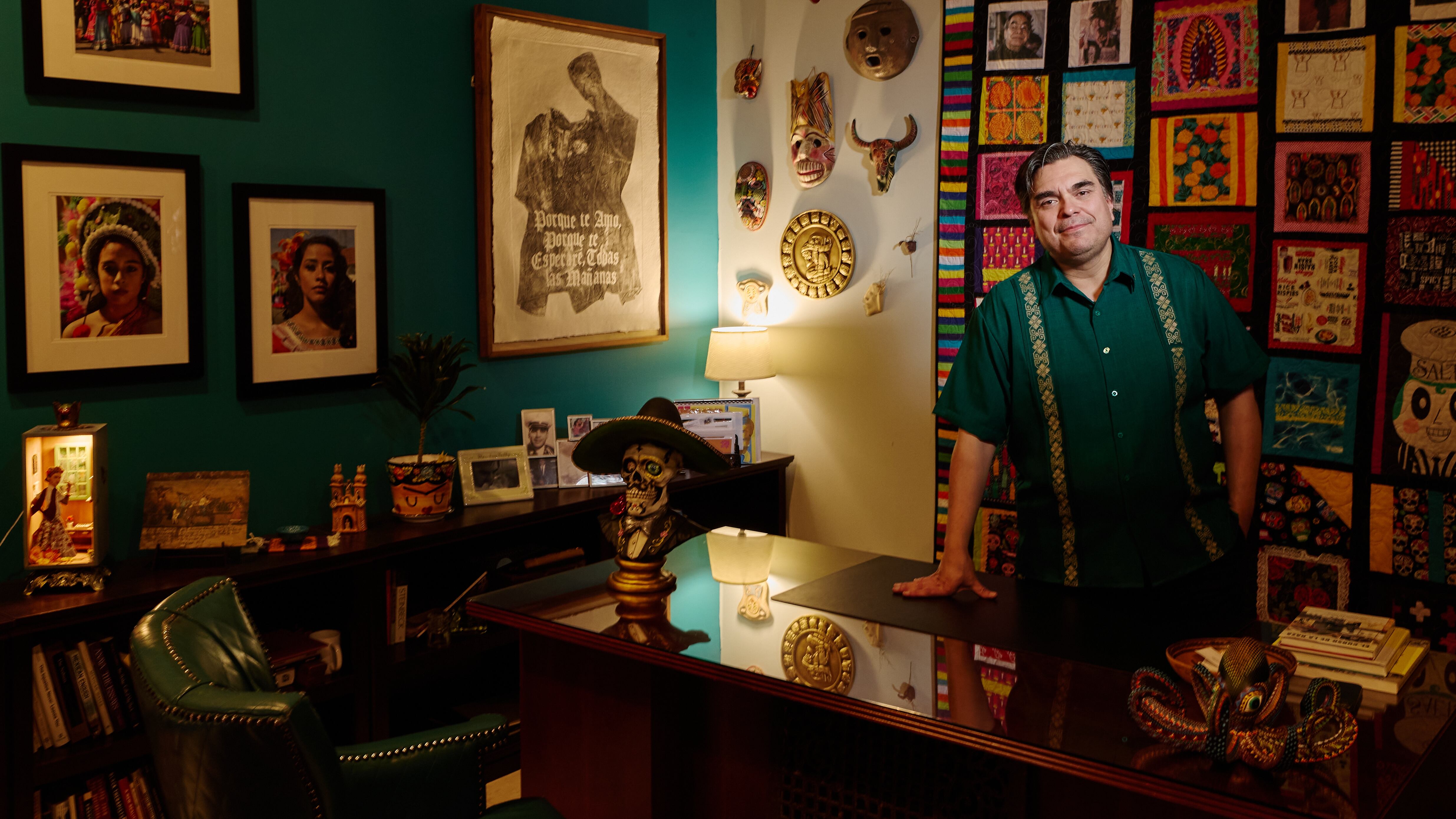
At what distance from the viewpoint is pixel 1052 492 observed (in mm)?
2676

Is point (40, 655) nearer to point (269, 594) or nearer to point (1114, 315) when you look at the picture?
point (269, 594)

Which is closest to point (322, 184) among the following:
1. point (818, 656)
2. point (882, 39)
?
point (882, 39)

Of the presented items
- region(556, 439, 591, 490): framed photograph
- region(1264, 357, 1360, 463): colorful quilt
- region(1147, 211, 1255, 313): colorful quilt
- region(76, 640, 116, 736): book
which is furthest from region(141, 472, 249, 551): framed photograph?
region(1264, 357, 1360, 463): colorful quilt

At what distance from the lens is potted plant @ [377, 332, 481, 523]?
3.62 metres

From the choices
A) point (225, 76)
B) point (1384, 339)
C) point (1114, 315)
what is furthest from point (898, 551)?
point (225, 76)

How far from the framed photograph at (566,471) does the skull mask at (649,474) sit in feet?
5.98

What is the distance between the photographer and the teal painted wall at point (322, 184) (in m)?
3.12

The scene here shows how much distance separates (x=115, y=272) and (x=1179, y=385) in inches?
111

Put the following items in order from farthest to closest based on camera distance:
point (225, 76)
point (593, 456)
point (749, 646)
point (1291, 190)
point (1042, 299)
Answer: point (1291, 190), point (225, 76), point (1042, 299), point (593, 456), point (749, 646)

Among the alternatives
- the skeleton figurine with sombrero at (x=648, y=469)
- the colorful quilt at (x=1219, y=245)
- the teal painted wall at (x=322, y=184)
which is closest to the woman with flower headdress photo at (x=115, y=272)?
the teal painted wall at (x=322, y=184)

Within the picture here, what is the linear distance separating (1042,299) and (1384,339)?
5.19ft

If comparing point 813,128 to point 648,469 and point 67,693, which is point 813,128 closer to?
point 648,469

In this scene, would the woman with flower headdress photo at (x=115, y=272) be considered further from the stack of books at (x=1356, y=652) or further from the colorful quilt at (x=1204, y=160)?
the colorful quilt at (x=1204, y=160)

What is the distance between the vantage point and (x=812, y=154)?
4.74 m
